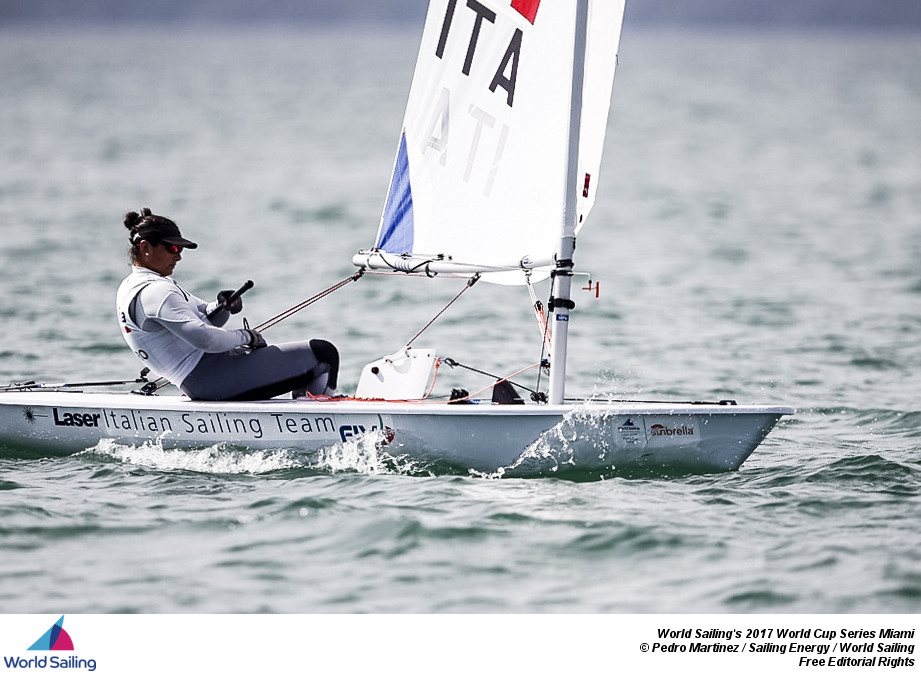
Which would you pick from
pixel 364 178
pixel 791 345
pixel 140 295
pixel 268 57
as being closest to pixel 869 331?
pixel 791 345

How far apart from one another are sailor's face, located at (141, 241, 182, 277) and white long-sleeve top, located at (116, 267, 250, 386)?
0.03 metres

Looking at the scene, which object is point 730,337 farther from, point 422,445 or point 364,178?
point 364,178

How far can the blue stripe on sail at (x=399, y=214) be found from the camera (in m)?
7.12

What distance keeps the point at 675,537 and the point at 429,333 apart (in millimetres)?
5857

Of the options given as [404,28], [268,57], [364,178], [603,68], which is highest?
[404,28]

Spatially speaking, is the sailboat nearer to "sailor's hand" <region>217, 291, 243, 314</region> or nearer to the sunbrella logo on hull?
the sunbrella logo on hull

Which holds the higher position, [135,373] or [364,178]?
[364,178]

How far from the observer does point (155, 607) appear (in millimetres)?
5082

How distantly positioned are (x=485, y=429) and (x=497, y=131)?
1.47 metres
